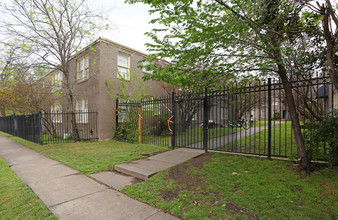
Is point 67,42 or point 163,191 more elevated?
point 67,42

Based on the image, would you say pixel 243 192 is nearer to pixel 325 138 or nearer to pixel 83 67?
pixel 325 138

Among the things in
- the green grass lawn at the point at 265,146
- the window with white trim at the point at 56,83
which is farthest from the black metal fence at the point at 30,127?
the green grass lawn at the point at 265,146

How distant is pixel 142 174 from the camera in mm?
4188

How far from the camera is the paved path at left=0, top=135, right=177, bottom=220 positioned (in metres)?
2.63

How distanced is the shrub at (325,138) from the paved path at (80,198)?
3.72m

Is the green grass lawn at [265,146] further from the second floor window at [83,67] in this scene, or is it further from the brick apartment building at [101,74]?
the second floor window at [83,67]

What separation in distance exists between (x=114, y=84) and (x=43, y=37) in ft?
13.9

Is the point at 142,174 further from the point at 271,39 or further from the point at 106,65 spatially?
the point at 106,65

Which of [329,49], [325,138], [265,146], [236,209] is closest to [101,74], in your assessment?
[265,146]

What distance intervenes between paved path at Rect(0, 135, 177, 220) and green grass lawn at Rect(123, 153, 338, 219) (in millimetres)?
264

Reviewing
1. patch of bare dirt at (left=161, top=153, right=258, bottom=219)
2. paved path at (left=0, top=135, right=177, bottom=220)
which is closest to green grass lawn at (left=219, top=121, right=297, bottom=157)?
patch of bare dirt at (left=161, top=153, right=258, bottom=219)

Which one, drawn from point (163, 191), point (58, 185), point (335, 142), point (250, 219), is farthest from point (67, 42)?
point (335, 142)

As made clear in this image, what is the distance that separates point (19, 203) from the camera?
2.96 meters

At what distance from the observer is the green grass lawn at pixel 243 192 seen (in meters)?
2.58
